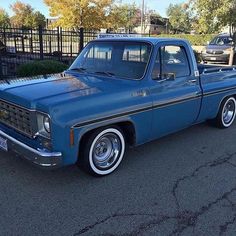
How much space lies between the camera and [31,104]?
3.51 meters

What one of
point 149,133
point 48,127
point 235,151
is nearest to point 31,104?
point 48,127

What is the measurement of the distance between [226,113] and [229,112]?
101mm

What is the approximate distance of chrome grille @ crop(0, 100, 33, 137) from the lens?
12.0 ft

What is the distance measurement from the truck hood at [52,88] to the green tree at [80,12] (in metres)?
23.8

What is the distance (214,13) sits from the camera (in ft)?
40.5

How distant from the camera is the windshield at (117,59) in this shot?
444 centimetres

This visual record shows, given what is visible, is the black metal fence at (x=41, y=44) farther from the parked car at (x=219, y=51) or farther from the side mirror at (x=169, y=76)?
the parked car at (x=219, y=51)

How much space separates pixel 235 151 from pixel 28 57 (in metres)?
9.83

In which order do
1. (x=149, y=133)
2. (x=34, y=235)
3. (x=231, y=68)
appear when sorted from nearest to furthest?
(x=34, y=235) < (x=149, y=133) < (x=231, y=68)

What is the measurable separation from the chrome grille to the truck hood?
0.30ft

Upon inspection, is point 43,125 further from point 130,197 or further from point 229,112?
point 229,112

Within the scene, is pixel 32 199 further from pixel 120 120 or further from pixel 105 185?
pixel 120 120

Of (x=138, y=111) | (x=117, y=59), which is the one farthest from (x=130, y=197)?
(x=117, y=59)

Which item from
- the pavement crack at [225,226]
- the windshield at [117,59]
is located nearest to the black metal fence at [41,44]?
the windshield at [117,59]
